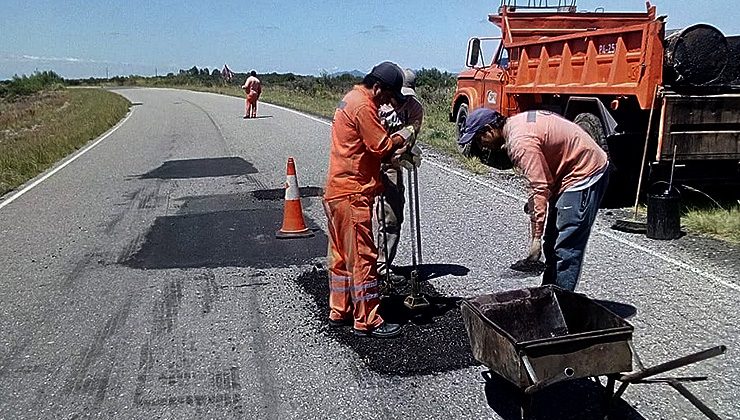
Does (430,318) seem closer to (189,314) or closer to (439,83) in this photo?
(189,314)

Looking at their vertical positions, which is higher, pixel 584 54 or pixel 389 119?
pixel 584 54

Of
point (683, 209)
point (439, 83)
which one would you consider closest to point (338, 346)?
point (683, 209)

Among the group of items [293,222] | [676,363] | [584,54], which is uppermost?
[584,54]

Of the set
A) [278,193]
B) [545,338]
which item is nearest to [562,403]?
[545,338]

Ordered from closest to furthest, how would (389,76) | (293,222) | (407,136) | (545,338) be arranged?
(545,338) < (389,76) < (407,136) < (293,222)

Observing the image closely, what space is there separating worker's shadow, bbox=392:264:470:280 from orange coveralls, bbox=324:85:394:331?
1406mm

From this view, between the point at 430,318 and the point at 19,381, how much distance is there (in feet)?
8.91

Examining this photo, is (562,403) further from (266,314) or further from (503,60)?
(503,60)

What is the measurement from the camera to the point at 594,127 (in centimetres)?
890

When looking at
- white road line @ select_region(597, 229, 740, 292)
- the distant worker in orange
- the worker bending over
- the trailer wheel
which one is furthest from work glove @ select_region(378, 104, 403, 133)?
the distant worker in orange

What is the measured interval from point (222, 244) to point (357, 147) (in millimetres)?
3388

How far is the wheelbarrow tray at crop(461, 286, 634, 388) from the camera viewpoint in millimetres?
3316

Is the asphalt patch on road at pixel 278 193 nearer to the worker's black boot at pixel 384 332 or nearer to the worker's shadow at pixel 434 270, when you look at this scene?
the worker's shadow at pixel 434 270

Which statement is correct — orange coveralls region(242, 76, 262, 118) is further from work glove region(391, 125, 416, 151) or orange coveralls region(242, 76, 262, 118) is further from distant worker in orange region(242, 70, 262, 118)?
work glove region(391, 125, 416, 151)
